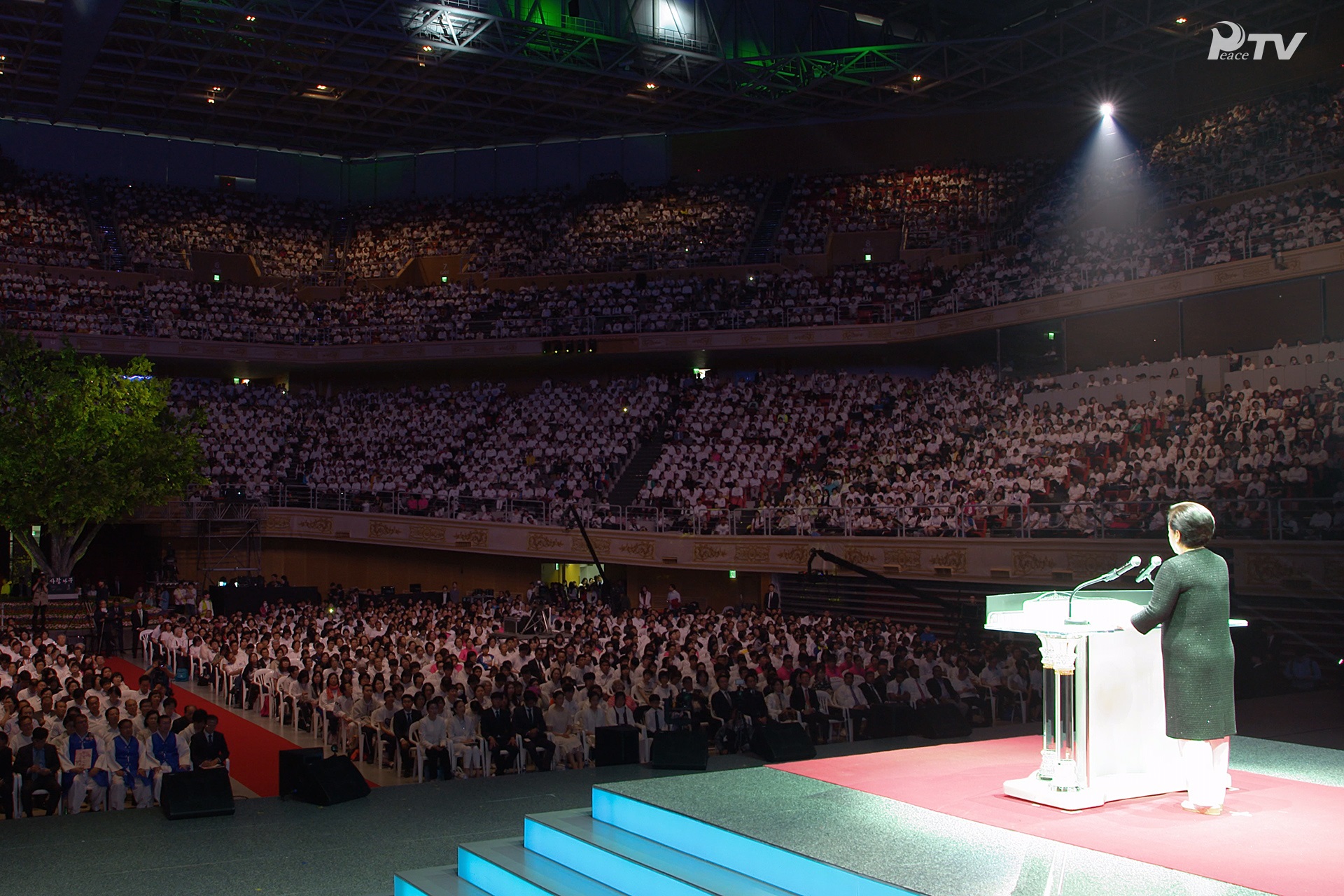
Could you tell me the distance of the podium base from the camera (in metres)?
5.38

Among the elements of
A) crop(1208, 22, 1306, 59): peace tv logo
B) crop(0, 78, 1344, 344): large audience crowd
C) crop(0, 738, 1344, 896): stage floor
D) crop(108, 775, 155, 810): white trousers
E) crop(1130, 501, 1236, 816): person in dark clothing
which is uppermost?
crop(1208, 22, 1306, 59): peace tv logo

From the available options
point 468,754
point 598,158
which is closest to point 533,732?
point 468,754

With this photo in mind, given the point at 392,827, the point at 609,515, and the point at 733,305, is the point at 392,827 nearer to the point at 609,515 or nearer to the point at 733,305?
the point at 609,515

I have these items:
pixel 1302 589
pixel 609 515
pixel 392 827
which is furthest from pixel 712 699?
pixel 609 515

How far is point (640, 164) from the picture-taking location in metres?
39.9

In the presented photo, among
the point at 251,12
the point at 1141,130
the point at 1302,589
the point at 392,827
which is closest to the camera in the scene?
the point at 392,827

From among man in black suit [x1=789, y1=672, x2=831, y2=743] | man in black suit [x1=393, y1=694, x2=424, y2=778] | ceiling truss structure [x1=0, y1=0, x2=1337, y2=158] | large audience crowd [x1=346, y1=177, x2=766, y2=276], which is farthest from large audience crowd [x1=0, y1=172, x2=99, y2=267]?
man in black suit [x1=789, y1=672, x2=831, y2=743]

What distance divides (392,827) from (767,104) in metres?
29.2

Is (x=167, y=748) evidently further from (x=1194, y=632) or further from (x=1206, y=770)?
(x=1194, y=632)

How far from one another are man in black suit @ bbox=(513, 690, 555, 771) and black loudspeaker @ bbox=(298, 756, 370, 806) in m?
2.50

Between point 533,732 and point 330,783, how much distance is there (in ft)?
9.21

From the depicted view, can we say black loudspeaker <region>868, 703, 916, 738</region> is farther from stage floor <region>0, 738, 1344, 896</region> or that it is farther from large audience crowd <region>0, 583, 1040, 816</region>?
stage floor <region>0, 738, 1344, 896</region>

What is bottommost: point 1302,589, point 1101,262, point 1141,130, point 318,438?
point 1302,589

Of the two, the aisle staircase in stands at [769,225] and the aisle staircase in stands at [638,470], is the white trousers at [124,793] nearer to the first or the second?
the aisle staircase in stands at [638,470]
